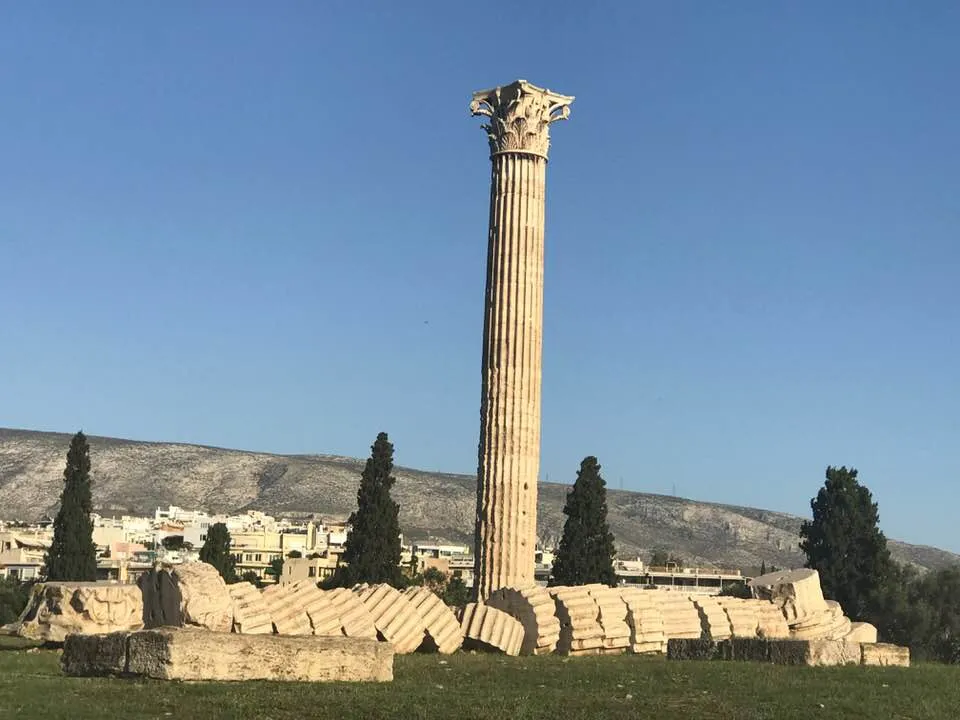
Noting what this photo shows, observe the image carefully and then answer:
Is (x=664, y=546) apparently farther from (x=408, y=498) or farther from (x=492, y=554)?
(x=492, y=554)

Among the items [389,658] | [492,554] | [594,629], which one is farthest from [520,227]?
[389,658]

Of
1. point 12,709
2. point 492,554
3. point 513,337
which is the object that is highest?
point 513,337

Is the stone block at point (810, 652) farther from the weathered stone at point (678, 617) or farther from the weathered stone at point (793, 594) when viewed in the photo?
the weathered stone at point (793, 594)

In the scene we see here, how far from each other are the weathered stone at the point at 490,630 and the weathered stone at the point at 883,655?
5.17 meters

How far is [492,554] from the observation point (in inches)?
1059

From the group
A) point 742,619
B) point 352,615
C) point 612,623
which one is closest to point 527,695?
point 352,615

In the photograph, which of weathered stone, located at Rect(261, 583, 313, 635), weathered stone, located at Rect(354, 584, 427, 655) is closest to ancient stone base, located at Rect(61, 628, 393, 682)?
weathered stone, located at Rect(261, 583, 313, 635)

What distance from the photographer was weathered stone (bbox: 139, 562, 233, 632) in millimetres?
15836

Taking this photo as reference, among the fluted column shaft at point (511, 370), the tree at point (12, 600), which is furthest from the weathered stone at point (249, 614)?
the tree at point (12, 600)

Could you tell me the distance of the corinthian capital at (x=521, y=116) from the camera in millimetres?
27703

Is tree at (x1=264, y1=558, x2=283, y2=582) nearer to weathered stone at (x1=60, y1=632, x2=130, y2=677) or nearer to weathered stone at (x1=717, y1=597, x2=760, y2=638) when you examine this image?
weathered stone at (x1=717, y1=597, x2=760, y2=638)

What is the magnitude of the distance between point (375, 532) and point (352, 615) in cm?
2795

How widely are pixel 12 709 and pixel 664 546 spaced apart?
566 feet

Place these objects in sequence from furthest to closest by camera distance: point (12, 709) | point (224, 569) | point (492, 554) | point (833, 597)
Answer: point (224, 569) → point (833, 597) → point (492, 554) → point (12, 709)
